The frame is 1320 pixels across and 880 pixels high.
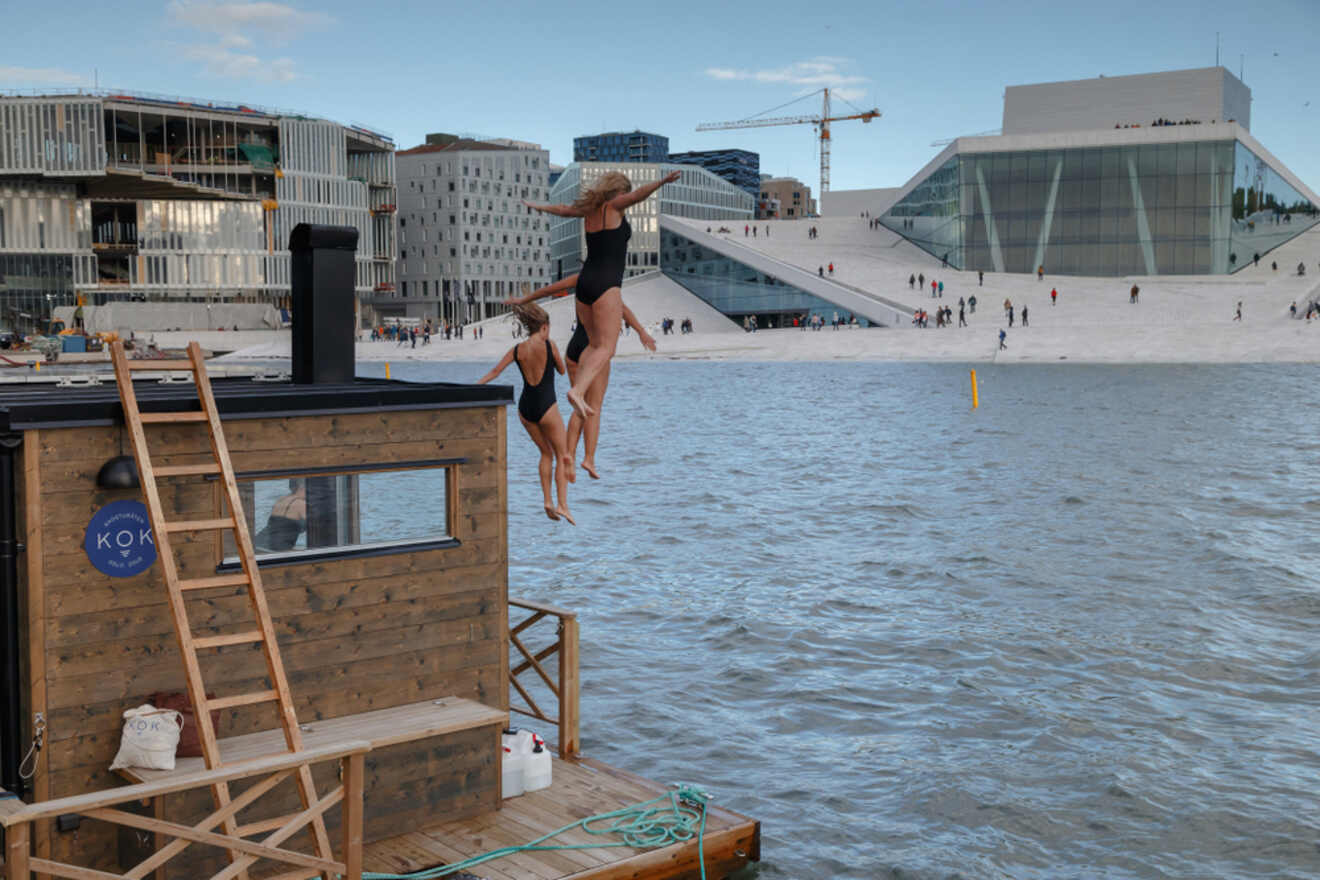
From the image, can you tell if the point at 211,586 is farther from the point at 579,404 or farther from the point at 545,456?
the point at 579,404

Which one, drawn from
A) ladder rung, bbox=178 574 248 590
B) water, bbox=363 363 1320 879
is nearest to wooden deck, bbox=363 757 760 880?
water, bbox=363 363 1320 879

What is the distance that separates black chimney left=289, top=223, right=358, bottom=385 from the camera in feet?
38.4

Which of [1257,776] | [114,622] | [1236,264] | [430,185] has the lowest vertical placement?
[1257,776]

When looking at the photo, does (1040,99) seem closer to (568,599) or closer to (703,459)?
(703,459)

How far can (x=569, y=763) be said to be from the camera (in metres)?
12.9

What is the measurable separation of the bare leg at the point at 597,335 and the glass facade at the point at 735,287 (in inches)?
4108

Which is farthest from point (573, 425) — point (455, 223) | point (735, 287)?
point (455, 223)

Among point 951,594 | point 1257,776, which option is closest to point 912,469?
point 951,594

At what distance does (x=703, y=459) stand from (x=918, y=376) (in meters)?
43.8

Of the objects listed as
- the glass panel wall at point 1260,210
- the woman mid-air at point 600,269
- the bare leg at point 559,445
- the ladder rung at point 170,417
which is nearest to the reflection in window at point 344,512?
the ladder rung at point 170,417

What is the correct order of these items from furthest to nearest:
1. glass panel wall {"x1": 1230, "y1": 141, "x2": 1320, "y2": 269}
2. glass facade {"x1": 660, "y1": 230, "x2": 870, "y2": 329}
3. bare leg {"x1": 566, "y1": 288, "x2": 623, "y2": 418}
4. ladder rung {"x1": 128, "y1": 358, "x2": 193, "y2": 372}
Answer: glass facade {"x1": 660, "y1": 230, "x2": 870, "y2": 329} < glass panel wall {"x1": 1230, "y1": 141, "x2": 1320, "y2": 269} < ladder rung {"x1": 128, "y1": 358, "x2": 193, "y2": 372} < bare leg {"x1": 566, "y1": 288, "x2": 623, "y2": 418}

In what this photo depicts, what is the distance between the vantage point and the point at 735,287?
124 m

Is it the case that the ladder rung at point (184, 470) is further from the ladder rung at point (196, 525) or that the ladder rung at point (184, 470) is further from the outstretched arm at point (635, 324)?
the outstretched arm at point (635, 324)

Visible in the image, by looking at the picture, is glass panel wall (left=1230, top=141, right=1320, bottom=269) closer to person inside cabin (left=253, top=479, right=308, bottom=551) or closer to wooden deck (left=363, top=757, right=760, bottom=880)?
wooden deck (left=363, top=757, right=760, bottom=880)
